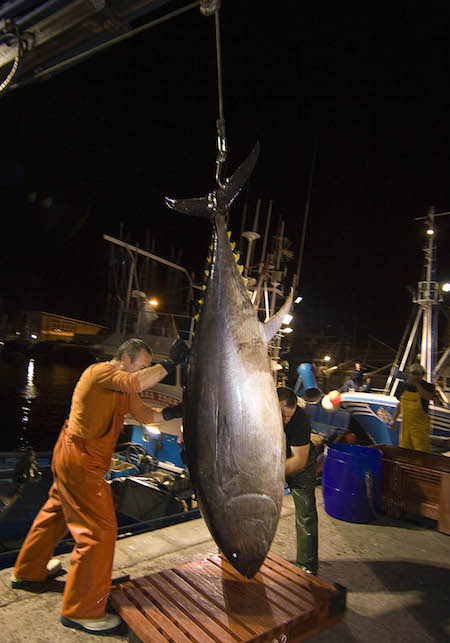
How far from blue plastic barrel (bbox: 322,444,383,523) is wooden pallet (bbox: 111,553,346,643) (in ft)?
6.14

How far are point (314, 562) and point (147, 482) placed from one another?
12.4ft

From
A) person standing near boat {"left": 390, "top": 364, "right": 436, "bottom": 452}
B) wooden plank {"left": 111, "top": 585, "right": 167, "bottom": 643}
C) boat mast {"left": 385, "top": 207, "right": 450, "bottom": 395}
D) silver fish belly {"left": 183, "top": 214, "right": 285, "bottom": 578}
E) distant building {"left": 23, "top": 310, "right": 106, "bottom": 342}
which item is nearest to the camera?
silver fish belly {"left": 183, "top": 214, "right": 285, "bottom": 578}

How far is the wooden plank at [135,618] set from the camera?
197 centimetres

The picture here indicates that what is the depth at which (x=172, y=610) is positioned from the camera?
2.22 metres

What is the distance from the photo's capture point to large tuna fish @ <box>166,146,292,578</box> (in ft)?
5.97

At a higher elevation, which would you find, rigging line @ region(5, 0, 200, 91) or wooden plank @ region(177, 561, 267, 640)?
rigging line @ region(5, 0, 200, 91)

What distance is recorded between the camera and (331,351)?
1511 inches

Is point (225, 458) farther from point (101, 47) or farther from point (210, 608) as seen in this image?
point (101, 47)

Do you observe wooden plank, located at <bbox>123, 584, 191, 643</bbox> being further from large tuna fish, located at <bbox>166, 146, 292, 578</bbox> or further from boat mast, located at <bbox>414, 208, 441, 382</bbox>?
boat mast, located at <bbox>414, 208, 441, 382</bbox>

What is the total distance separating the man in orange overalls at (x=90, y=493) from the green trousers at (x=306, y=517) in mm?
1282

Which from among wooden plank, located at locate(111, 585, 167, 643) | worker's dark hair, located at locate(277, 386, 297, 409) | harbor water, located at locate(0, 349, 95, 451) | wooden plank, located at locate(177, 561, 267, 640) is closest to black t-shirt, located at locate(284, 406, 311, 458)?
worker's dark hair, located at locate(277, 386, 297, 409)

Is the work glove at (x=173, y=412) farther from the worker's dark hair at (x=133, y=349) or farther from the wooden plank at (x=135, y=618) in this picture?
the wooden plank at (x=135, y=618)

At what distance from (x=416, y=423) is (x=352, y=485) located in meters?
2.56

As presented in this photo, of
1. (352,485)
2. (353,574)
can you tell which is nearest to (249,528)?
(353,574)
